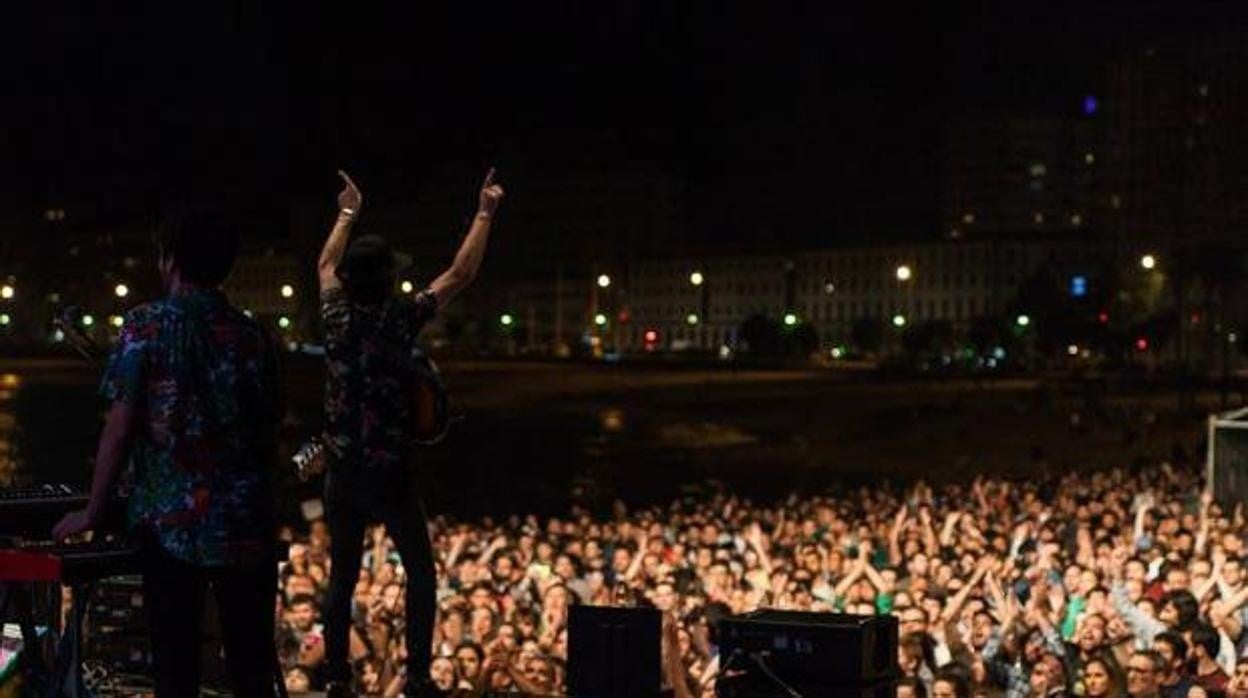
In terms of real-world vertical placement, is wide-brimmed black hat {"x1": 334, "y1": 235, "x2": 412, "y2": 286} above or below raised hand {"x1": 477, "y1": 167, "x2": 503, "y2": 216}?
below

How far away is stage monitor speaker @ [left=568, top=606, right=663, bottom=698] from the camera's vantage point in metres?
4.58

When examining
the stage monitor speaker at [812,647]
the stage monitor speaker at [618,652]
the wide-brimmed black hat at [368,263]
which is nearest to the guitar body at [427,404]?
the wide-brimmed black hat at [368,263]

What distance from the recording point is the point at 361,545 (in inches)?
170

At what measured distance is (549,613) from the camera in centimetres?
808

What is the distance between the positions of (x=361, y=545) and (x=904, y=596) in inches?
161

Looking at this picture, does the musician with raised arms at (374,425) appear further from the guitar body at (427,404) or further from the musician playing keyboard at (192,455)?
the musician playing keyboard at (192,455)

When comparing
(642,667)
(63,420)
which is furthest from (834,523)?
(63,420)

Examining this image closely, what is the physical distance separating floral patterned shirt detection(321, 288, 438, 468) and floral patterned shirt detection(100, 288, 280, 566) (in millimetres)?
947

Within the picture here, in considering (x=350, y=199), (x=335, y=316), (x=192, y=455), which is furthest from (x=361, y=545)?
(x=192, y=455)

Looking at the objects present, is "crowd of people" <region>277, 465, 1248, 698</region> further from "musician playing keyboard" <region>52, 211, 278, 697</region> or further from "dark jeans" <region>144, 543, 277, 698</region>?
"musician playing keyboard" <region>52, 211, 278, 697</region>

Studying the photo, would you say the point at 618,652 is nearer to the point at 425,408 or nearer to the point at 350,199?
the point at 425,408

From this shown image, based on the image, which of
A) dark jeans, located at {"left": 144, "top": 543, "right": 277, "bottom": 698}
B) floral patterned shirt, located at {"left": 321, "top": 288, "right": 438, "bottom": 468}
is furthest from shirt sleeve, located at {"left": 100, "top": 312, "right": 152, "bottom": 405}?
floral patterned shirt, located at {"left": 321, "top": 288, "right": 438, "bottom": 468}

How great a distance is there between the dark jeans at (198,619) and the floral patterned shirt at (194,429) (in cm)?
4

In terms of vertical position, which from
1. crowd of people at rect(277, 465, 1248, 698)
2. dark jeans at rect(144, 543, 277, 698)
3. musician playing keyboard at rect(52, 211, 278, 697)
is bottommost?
crowd of people at rect(277, 465, 1248, 698)
